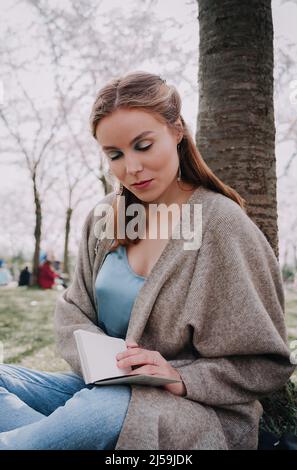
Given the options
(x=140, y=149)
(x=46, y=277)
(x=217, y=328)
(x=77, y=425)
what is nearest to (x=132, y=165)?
(x=140, y=149)

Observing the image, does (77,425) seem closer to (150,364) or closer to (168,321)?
(150,364)

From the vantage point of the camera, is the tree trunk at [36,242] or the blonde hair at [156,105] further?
the tree trunk at [36,242]

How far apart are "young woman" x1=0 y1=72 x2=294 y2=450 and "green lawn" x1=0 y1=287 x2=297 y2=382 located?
1.43 meters

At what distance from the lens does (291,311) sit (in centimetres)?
713

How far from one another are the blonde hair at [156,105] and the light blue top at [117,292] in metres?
0.14

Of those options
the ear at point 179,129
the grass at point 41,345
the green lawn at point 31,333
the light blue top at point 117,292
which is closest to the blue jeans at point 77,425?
the light blue top at point 117,292

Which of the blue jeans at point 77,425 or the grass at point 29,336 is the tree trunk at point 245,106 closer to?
the blue jeans at point 77,425

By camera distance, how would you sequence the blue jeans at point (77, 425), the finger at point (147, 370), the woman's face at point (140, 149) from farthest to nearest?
the woman's face at point (140, 149)
the finger at point (147, 370)
the blue jeans at point (77, 425)

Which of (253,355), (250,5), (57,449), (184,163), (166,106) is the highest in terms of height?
(250,5)

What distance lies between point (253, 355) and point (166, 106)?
986 millimetres

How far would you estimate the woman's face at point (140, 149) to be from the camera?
1550 mm

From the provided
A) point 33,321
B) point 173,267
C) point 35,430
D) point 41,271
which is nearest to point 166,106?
point 173,267

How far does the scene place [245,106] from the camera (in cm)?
221

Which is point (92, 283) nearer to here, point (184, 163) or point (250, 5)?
point (184, 163)
